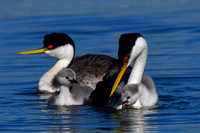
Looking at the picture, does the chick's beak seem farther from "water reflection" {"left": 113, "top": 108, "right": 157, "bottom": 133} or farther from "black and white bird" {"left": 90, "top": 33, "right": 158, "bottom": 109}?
"water reflection" {"left": 113, "top": 108, "right": 157, "bottom": 133}

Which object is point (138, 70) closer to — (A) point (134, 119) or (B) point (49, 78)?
(A) point (134, 119)

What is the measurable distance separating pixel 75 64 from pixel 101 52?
2.88m

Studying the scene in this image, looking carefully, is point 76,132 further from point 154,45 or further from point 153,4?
point 153,4

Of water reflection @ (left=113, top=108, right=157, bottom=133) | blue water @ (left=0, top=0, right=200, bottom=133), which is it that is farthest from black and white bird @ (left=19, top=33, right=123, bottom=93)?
water reflection @ (left=113, top=108, right=157, bottom=133)

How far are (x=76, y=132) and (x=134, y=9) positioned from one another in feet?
44.7

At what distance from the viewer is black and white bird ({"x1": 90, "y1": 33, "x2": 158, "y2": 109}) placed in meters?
11.4

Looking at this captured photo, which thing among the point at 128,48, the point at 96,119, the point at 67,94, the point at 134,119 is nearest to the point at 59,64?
the point at 67,94

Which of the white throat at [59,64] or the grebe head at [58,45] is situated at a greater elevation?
the grebe head at [58,45]

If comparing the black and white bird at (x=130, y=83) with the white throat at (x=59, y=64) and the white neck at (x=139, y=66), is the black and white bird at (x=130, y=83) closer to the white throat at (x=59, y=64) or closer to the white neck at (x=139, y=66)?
the white neck at (x=139, y=66)

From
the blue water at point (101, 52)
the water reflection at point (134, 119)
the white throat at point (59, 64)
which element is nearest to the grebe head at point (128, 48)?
the water reflection at point (134, 119)

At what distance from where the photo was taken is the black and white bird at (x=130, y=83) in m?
11.4

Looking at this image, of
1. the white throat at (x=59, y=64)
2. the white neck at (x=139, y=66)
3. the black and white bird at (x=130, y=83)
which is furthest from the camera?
the white throat at (x=59, y=64)

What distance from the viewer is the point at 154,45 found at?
17906 millimetres

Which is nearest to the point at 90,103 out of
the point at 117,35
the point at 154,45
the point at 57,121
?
the point at 57,121
